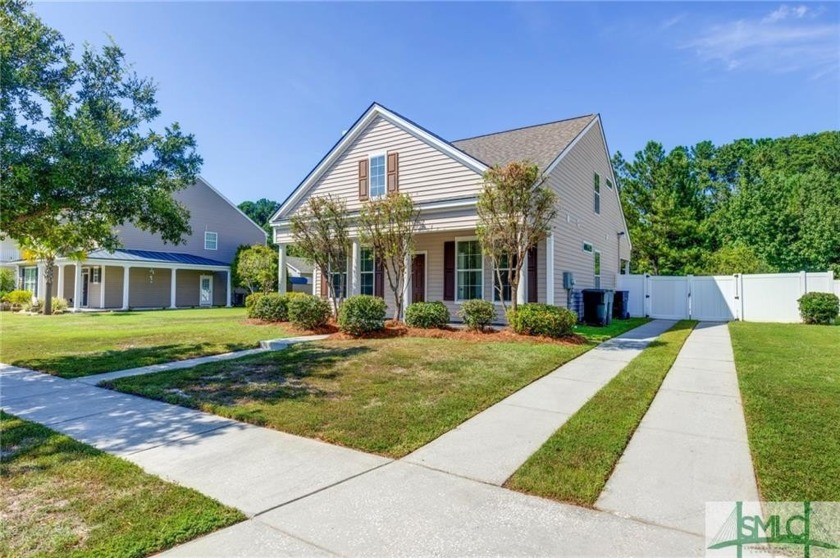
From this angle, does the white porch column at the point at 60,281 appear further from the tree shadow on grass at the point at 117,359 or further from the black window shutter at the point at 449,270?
the black window shutter at the point at 449,270

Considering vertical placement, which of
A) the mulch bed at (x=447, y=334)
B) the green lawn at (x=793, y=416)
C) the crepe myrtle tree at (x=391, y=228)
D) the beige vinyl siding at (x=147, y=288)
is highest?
the crepe myrtle tree at (x=391, y=228)

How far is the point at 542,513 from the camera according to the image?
9.24ft

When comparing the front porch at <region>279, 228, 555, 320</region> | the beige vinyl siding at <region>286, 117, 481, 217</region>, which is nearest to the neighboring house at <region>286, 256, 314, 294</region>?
the front porch at <region>279, 228, 555, 320</region>

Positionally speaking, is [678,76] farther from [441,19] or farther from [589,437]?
[589,437]

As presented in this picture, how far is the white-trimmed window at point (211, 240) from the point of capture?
28889 millimetres

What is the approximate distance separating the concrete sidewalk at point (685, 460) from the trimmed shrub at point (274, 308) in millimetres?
10907

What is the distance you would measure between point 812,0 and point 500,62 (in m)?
7.06

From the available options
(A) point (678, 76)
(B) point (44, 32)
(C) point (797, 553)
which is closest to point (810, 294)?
(A) point (678, 76)

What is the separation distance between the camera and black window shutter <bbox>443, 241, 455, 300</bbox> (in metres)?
14.0

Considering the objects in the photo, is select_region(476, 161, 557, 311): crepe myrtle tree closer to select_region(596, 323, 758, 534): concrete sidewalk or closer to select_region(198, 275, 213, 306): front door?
select_region(596, 323, 758, 534): concrete sidewalk

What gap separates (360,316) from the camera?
34.8 ft

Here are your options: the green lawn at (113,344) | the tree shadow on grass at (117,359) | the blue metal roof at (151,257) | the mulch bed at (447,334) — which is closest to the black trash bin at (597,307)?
the mulch bed at (447,334)

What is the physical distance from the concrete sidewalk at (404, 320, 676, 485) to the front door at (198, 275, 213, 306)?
26.7 m

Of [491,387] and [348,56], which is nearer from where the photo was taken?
[491,387]
